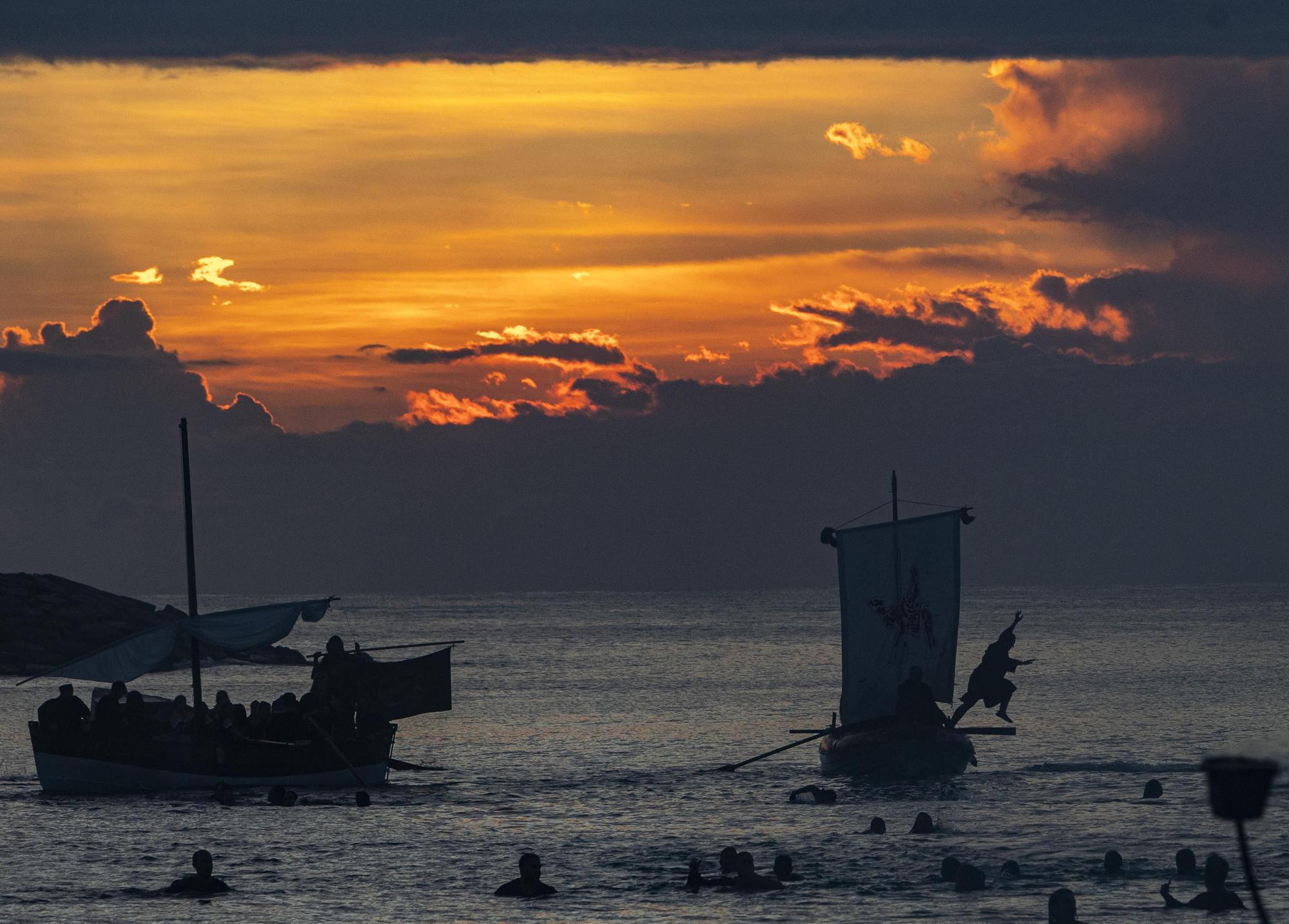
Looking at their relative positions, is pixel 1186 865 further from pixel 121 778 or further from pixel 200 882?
pixel 121 778

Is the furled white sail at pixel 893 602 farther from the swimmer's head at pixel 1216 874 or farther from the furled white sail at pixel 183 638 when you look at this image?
the swimmer's head at pixel 1216 874

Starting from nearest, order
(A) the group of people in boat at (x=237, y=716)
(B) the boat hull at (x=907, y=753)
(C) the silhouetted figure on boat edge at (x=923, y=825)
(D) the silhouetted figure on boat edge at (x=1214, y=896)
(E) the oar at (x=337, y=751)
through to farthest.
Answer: (D) the silhouetted figure on boat edge at (x=1214, y=896) < (C) the silhouetted figure on boat edge at (x=923, y=825) < (A) the group of people in boat at (x=237, y=716) < (E) the oar at (x=337, y=751) < (B) the boat hull at (x=907, y=753)

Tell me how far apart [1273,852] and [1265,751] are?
28.3 metres

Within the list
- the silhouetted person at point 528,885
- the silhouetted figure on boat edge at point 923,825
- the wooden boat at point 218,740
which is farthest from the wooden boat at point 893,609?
the silhouetted person at point 528,885

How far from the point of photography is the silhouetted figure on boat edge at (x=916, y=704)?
46938 millimetres

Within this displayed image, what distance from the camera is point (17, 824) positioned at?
138ft

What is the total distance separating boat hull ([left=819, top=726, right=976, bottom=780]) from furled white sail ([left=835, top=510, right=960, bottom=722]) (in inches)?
115

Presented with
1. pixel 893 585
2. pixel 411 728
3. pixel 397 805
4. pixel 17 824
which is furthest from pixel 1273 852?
pixel 411 728

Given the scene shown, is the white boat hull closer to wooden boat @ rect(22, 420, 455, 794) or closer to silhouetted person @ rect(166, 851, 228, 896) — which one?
wooden boat @ rect(22, 420, 455, 794)

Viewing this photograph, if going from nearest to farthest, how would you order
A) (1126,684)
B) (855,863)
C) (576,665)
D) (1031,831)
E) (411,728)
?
1. (855,863)
2. (1031,831)
3. (411,728)
4. (1126,684)
5. (576,665)

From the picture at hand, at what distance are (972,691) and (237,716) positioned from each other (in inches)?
852

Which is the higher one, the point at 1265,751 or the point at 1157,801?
the point at 1265,751

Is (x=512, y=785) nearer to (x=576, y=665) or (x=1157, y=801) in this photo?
(x=1157, y=801)

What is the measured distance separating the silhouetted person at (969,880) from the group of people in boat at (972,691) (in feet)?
49.1
